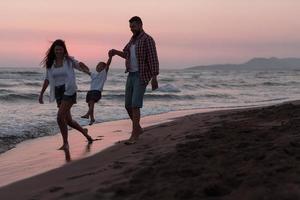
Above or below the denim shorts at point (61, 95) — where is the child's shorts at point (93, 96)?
below

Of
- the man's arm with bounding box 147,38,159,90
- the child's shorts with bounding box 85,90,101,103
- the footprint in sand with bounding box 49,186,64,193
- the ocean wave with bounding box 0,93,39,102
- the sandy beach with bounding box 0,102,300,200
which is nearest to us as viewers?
the sandy beach with bounding box 0,102,300,200

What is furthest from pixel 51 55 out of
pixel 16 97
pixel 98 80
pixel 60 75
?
pixel 16 97

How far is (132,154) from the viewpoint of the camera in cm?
602

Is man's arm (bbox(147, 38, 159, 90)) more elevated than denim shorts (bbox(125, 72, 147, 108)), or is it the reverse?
man's arm (bbox(147, 38, 159, 90))

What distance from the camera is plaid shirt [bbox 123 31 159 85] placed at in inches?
267

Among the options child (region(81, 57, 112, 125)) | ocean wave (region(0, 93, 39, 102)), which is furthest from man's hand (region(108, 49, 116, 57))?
ocean wave (region(0, 93, 39, 102))

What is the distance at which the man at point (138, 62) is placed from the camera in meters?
6.79

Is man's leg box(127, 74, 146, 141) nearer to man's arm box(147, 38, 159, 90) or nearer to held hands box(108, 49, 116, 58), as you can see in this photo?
man's arm box(147, 38, 159, 90)

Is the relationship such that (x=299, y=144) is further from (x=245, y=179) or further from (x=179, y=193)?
(x=179, y=193)

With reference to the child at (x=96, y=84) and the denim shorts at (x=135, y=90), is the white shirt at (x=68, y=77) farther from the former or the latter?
the child at (x=96, y=84)

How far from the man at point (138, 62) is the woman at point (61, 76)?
617 mm

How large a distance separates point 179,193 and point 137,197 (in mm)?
Answer: 342

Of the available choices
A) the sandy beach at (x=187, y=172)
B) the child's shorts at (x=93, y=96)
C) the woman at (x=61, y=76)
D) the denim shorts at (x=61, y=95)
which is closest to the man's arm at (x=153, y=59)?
the sandy beach at (x=187, y=172)

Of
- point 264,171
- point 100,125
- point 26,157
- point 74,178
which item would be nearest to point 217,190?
point 264,171
